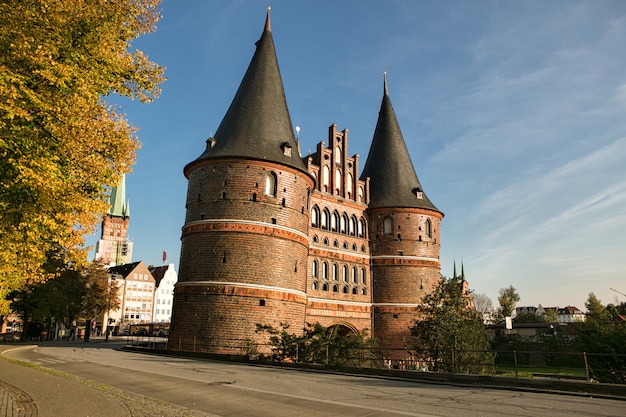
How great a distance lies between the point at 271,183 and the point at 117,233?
118204 millimetres

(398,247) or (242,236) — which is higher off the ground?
(398,247)

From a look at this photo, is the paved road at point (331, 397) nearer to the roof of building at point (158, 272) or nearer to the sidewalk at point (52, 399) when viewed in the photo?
the sidewalk at point (52, 399)

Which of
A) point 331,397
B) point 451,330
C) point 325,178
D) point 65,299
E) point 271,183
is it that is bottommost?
point 331,397

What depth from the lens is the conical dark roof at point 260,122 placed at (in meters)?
27.3

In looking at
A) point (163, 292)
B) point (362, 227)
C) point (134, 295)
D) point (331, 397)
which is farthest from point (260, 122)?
point (163, 292)

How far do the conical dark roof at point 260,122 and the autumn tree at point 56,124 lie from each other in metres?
15.7

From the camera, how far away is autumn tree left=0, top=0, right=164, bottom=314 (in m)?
9.02

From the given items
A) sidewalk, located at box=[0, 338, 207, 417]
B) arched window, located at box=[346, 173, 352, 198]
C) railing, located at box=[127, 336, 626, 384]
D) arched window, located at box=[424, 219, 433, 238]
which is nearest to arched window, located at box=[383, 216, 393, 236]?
arched window, located at box=[424, 219, 433, 238]

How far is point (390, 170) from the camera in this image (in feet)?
126

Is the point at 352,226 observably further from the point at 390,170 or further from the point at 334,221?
the point at 390,170

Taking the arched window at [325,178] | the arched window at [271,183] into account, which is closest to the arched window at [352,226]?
A: the arched window at [325,178]

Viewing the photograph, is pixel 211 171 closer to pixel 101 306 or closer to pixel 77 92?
pixel 77 92

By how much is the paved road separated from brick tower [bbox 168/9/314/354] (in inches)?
388

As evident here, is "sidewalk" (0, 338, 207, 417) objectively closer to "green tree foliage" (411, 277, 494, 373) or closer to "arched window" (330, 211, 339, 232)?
"green tree foliage" (411, 277, 494, 373)
